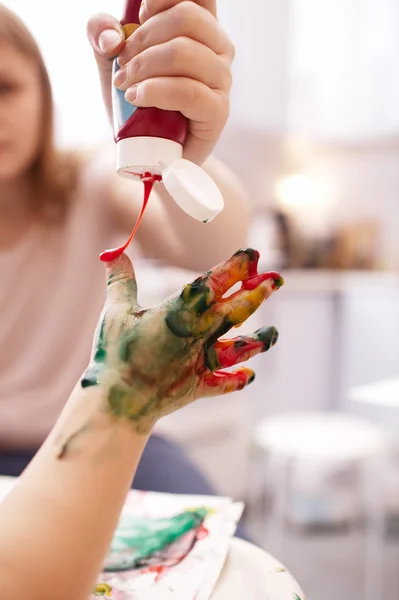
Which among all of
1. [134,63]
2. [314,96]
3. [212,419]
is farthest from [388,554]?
[134,63]

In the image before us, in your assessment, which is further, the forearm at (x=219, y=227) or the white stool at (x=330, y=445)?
the white stool at (x=330, y=445)

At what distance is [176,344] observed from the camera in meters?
0.37

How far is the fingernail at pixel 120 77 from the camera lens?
39cm

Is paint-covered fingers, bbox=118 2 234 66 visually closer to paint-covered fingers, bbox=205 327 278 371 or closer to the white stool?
paint-covered fingers, bbox=205 327 278 371

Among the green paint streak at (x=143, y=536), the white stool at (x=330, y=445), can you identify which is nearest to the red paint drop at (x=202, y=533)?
the green paint streak at (x=143, y=536)

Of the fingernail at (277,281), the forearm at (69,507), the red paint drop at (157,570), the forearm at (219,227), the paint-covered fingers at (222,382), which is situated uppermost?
the forearm at (219,227)

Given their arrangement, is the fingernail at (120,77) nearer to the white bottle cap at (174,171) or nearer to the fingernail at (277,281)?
the white bottle cap at (174,171)

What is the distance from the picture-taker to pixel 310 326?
7.54 ft

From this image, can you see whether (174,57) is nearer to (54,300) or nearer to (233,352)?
(233,352)

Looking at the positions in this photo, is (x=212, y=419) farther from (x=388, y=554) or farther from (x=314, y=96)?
(x=314, y=96)

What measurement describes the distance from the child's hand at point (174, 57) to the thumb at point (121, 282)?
0.10 m

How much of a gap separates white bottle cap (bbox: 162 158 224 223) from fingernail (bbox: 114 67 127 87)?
0.06m

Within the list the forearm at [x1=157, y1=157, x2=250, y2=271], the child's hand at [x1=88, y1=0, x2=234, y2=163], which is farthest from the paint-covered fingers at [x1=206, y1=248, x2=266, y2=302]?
the forearm at [x1=157, y1=157, x2=250, y2=271]

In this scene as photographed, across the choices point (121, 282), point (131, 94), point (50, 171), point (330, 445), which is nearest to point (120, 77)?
point (131, 94)
